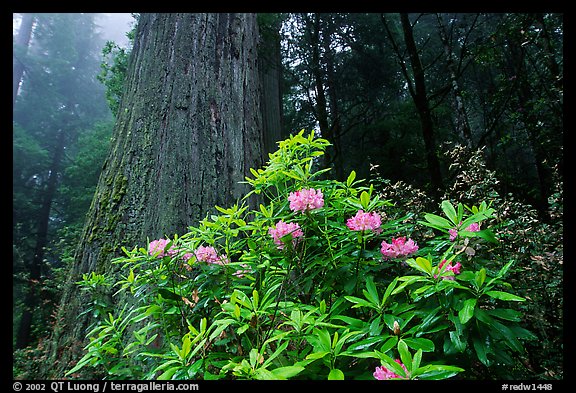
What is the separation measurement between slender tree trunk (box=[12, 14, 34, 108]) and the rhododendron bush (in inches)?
851

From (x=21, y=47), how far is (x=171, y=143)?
77.1ft

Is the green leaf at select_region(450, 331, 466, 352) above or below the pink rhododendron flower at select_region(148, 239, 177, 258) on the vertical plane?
below

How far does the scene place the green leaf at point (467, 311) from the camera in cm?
68

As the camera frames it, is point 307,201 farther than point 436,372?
Yes

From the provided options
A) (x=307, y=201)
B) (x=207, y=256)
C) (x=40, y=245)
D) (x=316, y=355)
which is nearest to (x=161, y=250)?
(x=207, y=256)

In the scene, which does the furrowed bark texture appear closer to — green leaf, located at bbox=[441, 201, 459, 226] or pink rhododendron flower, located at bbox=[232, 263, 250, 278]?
pink rhododendron flower, located at bbox=[232, 263, 250, 278]

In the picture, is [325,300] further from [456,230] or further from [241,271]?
[456,230]

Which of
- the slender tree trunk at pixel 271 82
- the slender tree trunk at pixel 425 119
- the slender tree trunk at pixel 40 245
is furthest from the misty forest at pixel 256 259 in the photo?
the slender tree trunk at pixel 40 245

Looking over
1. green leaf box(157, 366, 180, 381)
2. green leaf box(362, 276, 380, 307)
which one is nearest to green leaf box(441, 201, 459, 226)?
green leaf box(362, 276, 380, 307)

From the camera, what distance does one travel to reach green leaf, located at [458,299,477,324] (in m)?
0.68

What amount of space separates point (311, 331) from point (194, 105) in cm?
152

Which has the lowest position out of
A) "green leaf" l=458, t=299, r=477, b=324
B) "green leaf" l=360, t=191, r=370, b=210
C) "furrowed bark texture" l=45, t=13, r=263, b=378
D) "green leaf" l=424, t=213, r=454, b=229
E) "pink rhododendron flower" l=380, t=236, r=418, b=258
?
"green leaf" l=458, t=299, r=477, b=324

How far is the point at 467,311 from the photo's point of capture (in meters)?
0.69

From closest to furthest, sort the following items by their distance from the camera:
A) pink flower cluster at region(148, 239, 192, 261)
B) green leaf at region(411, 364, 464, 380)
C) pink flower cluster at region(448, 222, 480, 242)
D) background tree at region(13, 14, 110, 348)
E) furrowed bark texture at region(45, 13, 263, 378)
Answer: green leaf at region(411, 364, 464, 380) → pink flower cluster at region(448, 222, 480, 242) → pink flower cluster at region(148, 239, 192, 261) → furrowed bark texture at region(45, 13, 263, 378) → background tree at region(13, 14, 110, 348)
